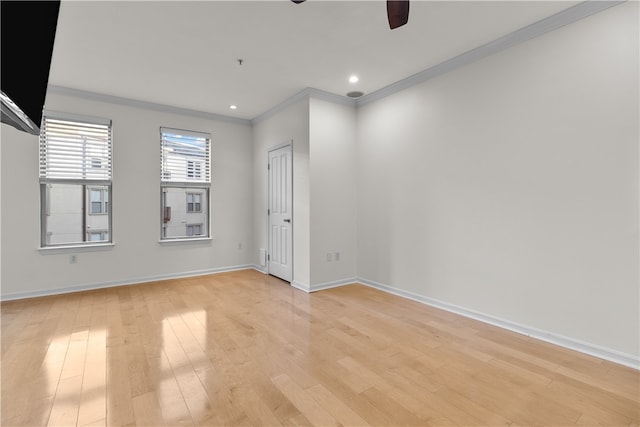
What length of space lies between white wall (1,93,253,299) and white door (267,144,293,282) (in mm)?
777

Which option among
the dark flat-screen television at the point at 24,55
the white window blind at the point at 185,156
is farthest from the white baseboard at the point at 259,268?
the dark flat-screen television at the point at 24,55

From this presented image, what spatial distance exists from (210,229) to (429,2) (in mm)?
4364

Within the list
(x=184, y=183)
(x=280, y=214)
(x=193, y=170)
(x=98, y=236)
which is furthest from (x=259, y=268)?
(x=98, y=236)

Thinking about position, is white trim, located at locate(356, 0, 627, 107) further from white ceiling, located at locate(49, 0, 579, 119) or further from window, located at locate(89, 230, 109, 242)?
window, located at locate(89, 230, 109, 242)

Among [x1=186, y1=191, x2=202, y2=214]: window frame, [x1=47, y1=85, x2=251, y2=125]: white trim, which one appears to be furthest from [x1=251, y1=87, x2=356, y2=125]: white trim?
[x1=186, y1=191, x2=202, y2=214]: window frame

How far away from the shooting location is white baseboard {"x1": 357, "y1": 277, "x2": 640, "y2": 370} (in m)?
2.24

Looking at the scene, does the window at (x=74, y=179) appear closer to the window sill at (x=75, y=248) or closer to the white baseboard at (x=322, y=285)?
the window sill at (x=75, y=248)

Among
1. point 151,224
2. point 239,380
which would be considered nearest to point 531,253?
point 239,380

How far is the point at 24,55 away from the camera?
1255 mm

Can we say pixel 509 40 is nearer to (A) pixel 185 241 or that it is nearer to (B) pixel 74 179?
(A) pixel 185 241

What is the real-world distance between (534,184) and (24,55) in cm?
345

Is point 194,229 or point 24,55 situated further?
point 194,229

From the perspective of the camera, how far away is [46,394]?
1861 mm

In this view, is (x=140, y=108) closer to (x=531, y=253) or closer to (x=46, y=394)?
(x=46, y=394)
